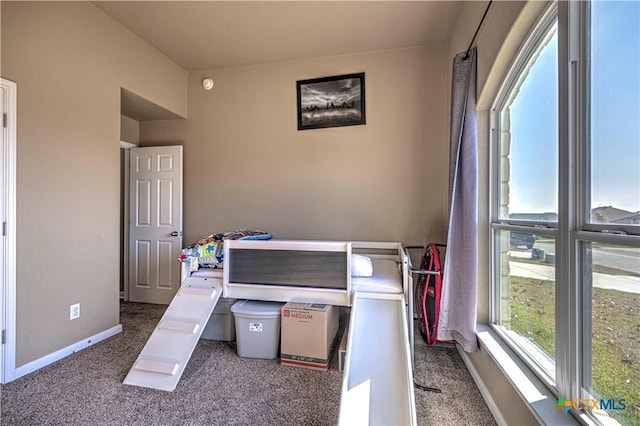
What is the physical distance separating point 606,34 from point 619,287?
35.5 inches

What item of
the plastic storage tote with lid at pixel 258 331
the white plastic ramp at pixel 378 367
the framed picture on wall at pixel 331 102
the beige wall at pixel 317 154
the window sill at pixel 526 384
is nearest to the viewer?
the window sill at pixel 526 384

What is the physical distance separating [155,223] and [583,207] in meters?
4.00

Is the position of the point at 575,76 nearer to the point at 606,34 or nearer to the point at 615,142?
the point at 606,34

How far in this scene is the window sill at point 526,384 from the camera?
109 cm

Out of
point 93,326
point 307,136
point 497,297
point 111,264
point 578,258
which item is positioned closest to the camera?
point 578,258

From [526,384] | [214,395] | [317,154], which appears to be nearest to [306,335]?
[214,395]

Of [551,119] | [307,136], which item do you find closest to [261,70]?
[307,136]

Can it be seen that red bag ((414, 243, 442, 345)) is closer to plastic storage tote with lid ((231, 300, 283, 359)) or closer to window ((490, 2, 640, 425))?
window ((490, 2, 640, 425))

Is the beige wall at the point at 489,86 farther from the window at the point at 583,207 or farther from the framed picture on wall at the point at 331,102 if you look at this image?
the framed picture on wall at the point at 331,102

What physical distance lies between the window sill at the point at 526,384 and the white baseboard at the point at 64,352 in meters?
3.15

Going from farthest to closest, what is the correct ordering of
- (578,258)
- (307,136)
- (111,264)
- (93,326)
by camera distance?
(307,136)
(111,264)
(93,326)
(578,258)

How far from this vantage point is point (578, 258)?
1.08 metres

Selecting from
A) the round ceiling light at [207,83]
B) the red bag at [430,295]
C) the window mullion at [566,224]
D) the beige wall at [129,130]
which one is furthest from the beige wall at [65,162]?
the window mullion at [566,224]

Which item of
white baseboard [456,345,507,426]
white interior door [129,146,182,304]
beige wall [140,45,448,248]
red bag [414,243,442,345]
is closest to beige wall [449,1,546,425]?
white baseboard [456,345,507,426]
